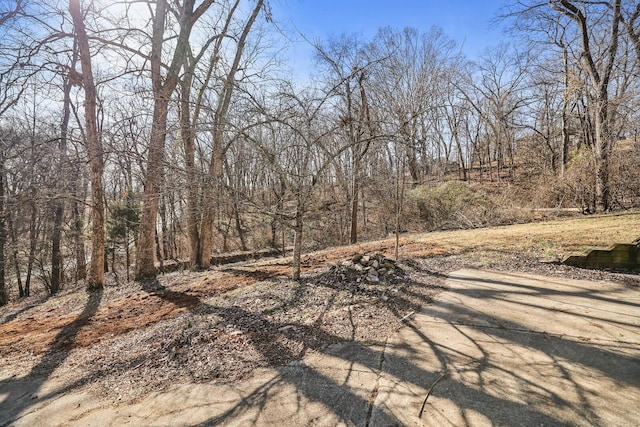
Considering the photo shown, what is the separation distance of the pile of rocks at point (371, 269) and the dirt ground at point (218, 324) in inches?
2.5

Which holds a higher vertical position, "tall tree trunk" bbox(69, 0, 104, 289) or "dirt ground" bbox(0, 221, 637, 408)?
"tall tree trunk" bbox(69, 0, 104, 289)

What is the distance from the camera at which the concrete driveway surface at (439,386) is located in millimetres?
1835

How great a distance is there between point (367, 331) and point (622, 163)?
10855 millimetres

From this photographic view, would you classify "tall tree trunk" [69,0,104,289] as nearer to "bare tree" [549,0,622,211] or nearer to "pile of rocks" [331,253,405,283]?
"pile of rocks" [331,253,405,283]

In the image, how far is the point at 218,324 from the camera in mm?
3420

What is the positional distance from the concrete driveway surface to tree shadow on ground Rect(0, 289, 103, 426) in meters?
0.02

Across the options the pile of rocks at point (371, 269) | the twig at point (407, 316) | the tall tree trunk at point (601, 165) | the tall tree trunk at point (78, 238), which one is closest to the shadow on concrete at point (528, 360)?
the twig at point (407, 316)

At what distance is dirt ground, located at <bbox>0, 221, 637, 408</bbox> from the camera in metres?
2.70

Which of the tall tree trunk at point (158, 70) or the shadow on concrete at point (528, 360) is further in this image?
the tall tree trunk at point (158, 70)

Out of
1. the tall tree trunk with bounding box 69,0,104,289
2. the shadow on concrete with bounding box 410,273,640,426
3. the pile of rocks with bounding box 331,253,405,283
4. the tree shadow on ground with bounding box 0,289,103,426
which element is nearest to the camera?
the shadow on concrete with bounding box 410,273,640,426

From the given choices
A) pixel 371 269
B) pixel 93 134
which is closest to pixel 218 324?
pixel 371 269

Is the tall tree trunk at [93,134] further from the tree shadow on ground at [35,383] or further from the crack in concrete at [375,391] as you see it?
the crack in concrete at [375,391]

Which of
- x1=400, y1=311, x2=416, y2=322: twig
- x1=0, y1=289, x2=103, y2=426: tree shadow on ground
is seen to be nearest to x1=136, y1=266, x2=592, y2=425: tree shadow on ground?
x1=400, y1=311, x2=416, y2=322: twig

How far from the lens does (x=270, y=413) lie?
196cm
